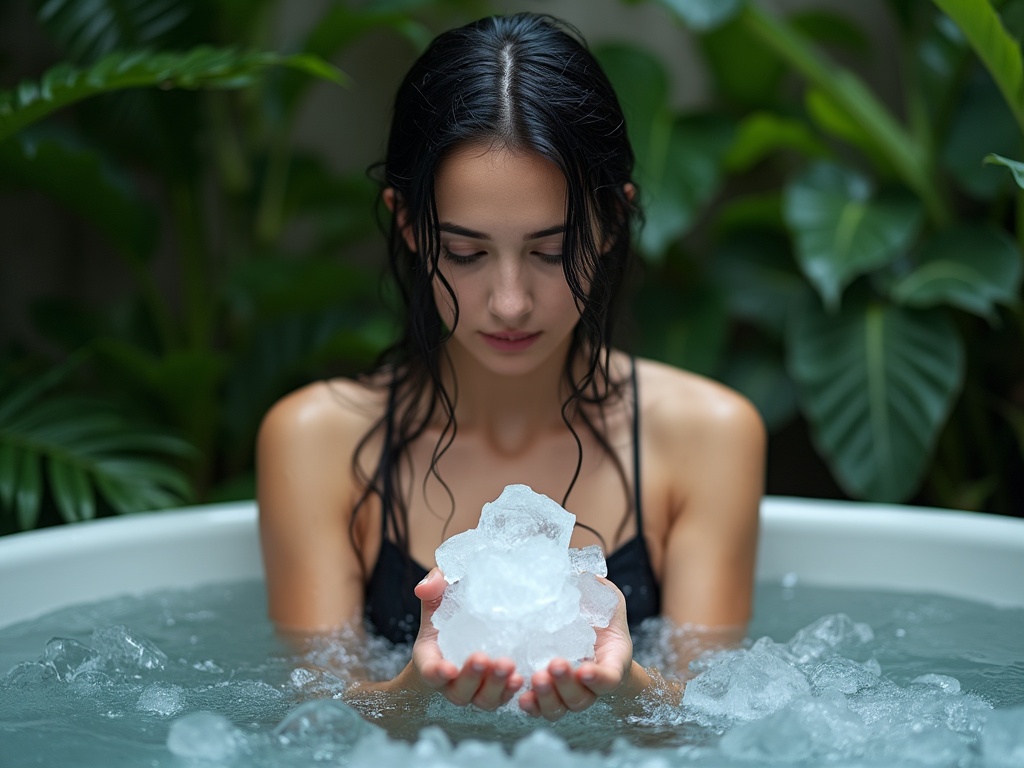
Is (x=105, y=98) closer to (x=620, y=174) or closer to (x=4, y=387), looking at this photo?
(x=4, y=387)

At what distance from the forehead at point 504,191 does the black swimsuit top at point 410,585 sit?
478mm

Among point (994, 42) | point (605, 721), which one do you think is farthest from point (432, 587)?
point (994, 42)

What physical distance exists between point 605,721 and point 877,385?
1.24m

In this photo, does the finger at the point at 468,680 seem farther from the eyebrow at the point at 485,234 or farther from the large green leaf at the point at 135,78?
the large green leaf at the point at 135,78

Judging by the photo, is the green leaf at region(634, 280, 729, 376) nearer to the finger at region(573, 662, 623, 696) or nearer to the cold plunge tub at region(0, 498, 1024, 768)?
the cold plunge tub at region(0, 498, 1024, 768)

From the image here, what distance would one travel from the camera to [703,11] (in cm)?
216

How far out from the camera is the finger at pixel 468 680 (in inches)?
38.3

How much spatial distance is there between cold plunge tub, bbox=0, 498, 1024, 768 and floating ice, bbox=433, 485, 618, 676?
3.1 inches

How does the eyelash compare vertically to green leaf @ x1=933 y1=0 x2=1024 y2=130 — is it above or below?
below

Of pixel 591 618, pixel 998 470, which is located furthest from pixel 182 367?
pixel 998 470

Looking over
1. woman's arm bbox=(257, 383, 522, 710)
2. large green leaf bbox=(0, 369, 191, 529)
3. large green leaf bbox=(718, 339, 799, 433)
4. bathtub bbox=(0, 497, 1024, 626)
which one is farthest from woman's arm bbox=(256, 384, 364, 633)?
large green leaf bbox=(718, 339, 799, 433)

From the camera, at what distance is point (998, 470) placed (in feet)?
8.30

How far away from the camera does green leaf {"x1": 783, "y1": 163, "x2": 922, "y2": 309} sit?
86.1 inches

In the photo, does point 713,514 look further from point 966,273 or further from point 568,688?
point 966,273
